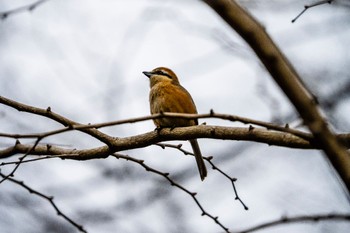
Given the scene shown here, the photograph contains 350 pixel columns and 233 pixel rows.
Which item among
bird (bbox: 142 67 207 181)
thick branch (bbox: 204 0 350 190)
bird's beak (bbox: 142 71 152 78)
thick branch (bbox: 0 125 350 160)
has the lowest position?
thick branch (bbox: 204 0 350 190)

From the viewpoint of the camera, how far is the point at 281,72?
1215mm

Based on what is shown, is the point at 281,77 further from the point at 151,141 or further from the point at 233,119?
the point at 151,141

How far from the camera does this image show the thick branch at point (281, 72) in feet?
3.90

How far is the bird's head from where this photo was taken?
6.50 m

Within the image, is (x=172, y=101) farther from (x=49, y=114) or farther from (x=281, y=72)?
(x=281, y=72)

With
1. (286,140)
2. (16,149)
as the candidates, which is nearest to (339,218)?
(286,140)

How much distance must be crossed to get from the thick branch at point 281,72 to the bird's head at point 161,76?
515 centimetres

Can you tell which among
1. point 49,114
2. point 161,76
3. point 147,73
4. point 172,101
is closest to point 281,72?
point 49,114

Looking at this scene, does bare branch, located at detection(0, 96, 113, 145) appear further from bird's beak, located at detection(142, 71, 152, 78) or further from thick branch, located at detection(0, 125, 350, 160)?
bird's beak, located at detection(142, 71, 152, 78)

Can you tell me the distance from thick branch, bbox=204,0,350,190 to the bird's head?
16.9 ft

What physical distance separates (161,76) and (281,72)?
5441 millimetres

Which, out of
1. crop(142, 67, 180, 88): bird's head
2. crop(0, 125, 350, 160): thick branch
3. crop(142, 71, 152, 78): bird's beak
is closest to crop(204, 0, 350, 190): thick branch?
crop(0, 125, 350, 160): thick branch

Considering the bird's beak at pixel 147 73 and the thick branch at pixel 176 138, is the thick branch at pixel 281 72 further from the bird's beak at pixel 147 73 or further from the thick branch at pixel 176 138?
the bird's beak at pixel 147 73

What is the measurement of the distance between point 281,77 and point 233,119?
1190mm
